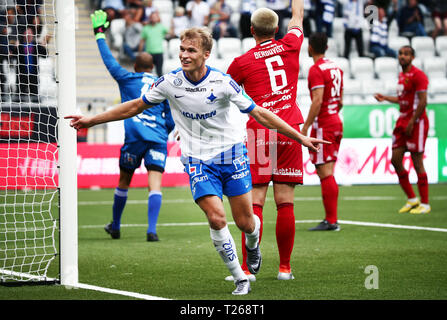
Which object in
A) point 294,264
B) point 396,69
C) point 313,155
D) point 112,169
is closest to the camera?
point 294,264

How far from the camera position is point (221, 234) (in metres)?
5.48

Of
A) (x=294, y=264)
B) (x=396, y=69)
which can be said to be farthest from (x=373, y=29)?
(x=294, y=264)

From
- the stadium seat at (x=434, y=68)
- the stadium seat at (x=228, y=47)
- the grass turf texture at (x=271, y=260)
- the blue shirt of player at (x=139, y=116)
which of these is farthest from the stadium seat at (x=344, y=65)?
the blue shirt of player at (x=139, y=116)

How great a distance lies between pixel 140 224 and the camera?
10688 mm

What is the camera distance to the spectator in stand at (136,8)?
19.5 m

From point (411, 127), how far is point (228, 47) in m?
9.16

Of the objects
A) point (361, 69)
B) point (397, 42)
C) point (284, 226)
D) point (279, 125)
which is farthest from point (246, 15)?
point (279, 125)

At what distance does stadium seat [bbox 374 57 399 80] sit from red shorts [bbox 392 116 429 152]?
9171 mm

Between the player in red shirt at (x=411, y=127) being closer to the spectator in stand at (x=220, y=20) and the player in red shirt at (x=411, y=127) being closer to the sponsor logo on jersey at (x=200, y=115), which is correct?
the sponsor logo on jersey at (x=200, y=115)

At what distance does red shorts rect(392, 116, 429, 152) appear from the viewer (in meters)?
11.6

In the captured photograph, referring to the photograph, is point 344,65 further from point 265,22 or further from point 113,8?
point 265,22

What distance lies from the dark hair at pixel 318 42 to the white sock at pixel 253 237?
3.93m
